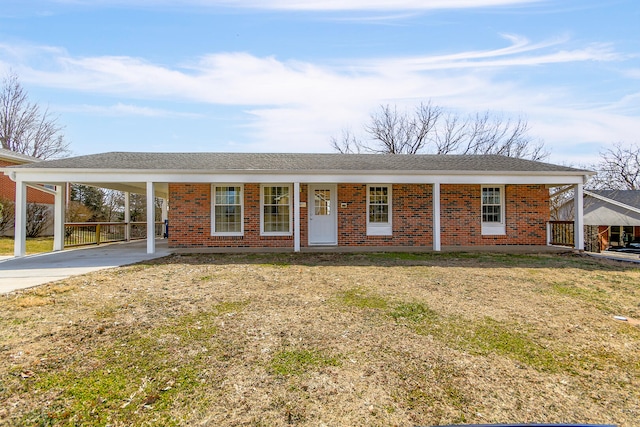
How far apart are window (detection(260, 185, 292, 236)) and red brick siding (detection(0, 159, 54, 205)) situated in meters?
14.0

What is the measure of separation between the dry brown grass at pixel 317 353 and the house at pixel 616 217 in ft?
50.7

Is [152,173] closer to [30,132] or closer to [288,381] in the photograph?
[288,381]

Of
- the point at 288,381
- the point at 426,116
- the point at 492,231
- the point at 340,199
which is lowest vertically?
the point at 288,381

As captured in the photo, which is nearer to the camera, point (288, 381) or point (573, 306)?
point (288, 381)

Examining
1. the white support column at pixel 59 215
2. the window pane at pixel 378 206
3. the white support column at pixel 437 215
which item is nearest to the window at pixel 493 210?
the white support column at pixel 437 215

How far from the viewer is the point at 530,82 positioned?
45.1ft

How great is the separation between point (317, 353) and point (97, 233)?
13711 mm

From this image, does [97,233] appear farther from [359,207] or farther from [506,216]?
[506,216]

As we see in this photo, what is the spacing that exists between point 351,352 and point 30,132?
3618 centimetres

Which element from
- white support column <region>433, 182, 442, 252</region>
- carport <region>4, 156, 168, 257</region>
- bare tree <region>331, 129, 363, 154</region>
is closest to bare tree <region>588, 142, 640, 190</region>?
bare tree <region>331, 129, 363, 154</region>

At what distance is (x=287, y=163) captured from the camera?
39.1ft

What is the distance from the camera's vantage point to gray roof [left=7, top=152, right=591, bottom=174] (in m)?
10.5

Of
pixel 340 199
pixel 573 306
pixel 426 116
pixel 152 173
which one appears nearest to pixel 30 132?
pixel 152 173

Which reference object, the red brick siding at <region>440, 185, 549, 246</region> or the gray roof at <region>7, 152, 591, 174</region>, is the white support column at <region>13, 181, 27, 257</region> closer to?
the gray roof at <region>7, 152, 591, 174</region>
